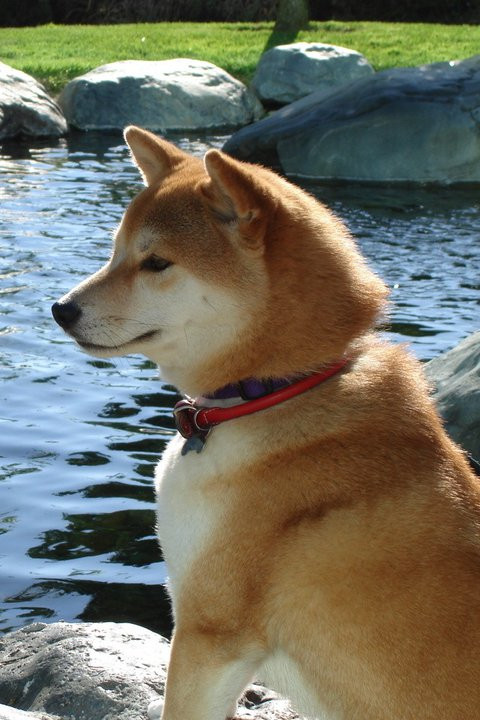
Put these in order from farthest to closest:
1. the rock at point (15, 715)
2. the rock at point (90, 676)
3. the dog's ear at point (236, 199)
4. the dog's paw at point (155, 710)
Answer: the rock at point (90, 676)
the dog's paw at point (155, 710)
the rock at point (15, 715)
the dog's ear at point (236, 199)

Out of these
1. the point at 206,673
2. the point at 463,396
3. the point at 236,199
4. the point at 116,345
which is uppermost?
the point at 236,199

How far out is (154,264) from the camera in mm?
3803

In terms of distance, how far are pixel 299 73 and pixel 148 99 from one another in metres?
3.47

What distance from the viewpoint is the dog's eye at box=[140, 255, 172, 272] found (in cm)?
378

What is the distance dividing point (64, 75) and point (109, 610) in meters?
16.7

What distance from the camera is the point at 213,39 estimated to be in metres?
25.3

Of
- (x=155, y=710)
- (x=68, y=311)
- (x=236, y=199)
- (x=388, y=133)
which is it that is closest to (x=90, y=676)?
(x=155, y=710)

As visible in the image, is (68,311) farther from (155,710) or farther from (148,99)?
(148,99)

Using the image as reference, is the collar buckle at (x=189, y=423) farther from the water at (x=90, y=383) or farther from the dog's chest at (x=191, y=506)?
the water at (x=90, y=383)

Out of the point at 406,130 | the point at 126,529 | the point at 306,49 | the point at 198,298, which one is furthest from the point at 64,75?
the point at 198,298

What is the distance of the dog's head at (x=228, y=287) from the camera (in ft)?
11.9

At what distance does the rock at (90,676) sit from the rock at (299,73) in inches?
673

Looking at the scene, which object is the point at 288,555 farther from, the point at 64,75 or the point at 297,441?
the point at 64,75

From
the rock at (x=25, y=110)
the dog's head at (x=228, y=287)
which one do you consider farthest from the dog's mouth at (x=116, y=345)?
the rock at (x=25, y=110)
